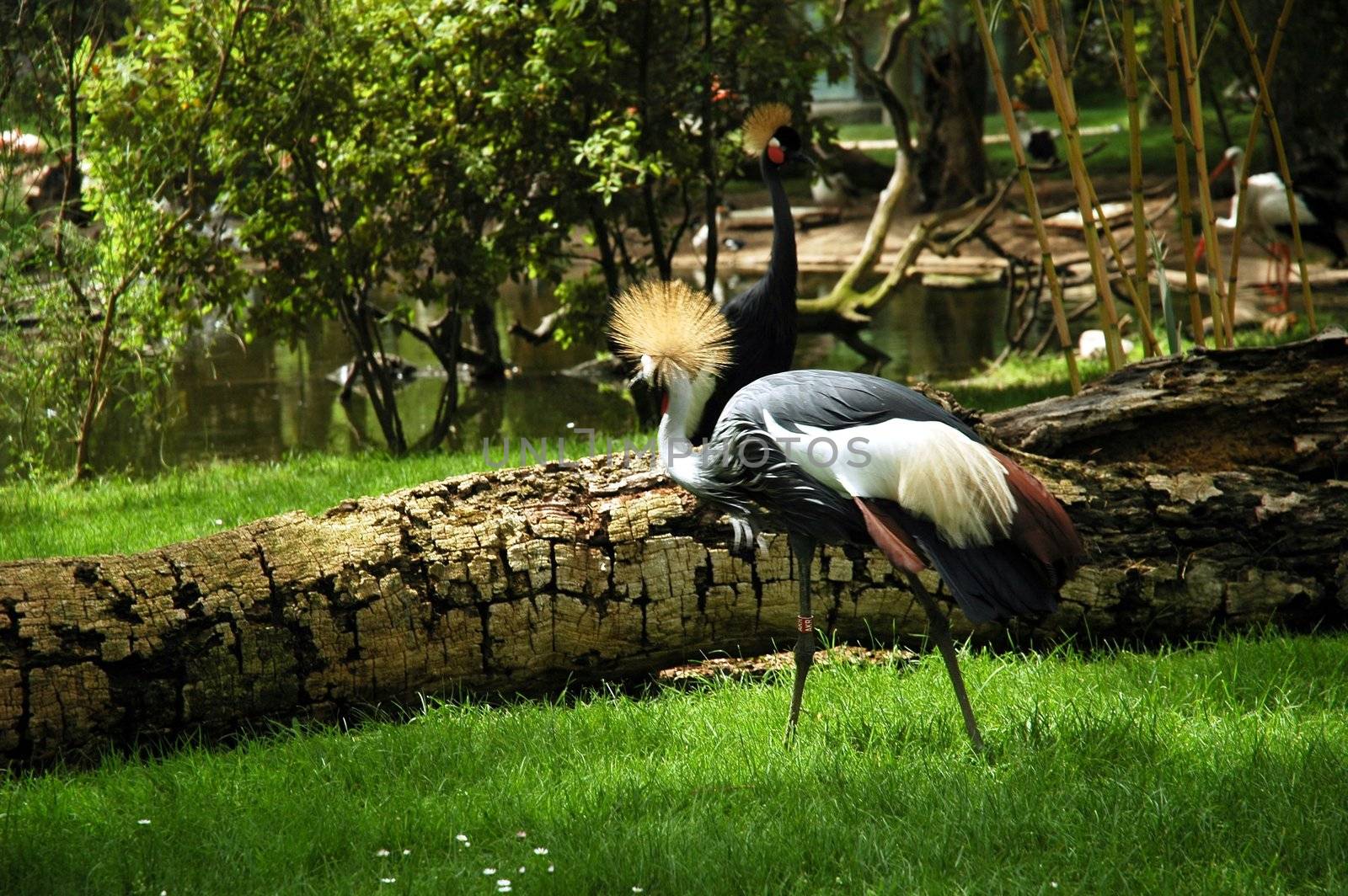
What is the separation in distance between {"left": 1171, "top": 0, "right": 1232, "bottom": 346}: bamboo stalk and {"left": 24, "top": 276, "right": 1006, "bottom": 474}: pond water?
4382mm

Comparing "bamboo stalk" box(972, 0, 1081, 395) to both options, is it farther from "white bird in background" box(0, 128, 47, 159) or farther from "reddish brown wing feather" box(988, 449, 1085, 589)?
"white bird in background" box(0, 128, 47, 159)

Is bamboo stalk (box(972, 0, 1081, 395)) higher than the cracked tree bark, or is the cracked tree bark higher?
bamboo stalk (box(972, 0, 1081, 395))

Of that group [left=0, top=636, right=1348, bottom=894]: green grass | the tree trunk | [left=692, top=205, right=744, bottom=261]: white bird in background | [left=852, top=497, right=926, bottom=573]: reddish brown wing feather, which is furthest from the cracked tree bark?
the tree trunk

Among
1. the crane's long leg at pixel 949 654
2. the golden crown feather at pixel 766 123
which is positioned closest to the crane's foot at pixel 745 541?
the crane's long leg at pixel 949 654

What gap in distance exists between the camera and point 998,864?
3023 millimetres

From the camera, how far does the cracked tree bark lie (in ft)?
13.4

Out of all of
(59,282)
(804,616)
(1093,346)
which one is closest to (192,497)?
(59,282)

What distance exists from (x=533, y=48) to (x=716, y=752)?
6.03 meters

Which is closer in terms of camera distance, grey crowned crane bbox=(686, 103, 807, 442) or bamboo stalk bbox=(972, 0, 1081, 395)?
bamboo stalk bbox=(972, 0, 1081, 395)

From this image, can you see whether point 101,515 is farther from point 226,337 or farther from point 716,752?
point 226,337

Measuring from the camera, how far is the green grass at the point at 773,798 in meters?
3.02

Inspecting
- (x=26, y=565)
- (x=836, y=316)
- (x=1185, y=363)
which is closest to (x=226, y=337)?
(x=836, y=316)

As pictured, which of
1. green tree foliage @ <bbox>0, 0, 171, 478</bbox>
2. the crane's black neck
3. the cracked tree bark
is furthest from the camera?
green tree foliage @ <bbox>0, 0, 171, 478</bbox>

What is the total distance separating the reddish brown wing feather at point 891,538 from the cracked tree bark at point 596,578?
3.84ft
